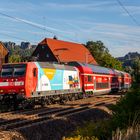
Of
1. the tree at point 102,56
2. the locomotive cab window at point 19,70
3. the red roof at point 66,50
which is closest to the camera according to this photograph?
the locomotive cab window at point 19,70

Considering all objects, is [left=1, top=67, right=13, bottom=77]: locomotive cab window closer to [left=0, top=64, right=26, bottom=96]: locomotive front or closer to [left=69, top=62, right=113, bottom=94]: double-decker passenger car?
[left=0, top=64, right=26, bottom=96]: locomotive front

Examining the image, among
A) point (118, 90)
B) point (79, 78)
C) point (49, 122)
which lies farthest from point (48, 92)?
point (118, 90)

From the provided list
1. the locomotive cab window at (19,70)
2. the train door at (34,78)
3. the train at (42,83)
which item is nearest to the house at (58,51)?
the train at (42,83)

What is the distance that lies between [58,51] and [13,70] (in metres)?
58.7

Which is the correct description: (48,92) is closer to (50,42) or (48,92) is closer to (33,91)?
(33,91)

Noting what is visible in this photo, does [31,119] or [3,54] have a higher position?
[3,54]

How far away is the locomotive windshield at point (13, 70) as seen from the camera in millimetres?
26069

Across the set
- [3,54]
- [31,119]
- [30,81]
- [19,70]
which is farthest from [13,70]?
[3,54]

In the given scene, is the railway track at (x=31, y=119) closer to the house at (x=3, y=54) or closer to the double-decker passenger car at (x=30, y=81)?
the double-decker passenger car at (x=30, y=81)

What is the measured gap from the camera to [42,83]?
27625mm

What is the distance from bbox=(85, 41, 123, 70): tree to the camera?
10481cm

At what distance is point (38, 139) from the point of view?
14492 mm

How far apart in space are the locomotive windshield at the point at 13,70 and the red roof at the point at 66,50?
5426 centimetres

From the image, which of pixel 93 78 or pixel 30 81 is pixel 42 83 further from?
pixel 93 78
